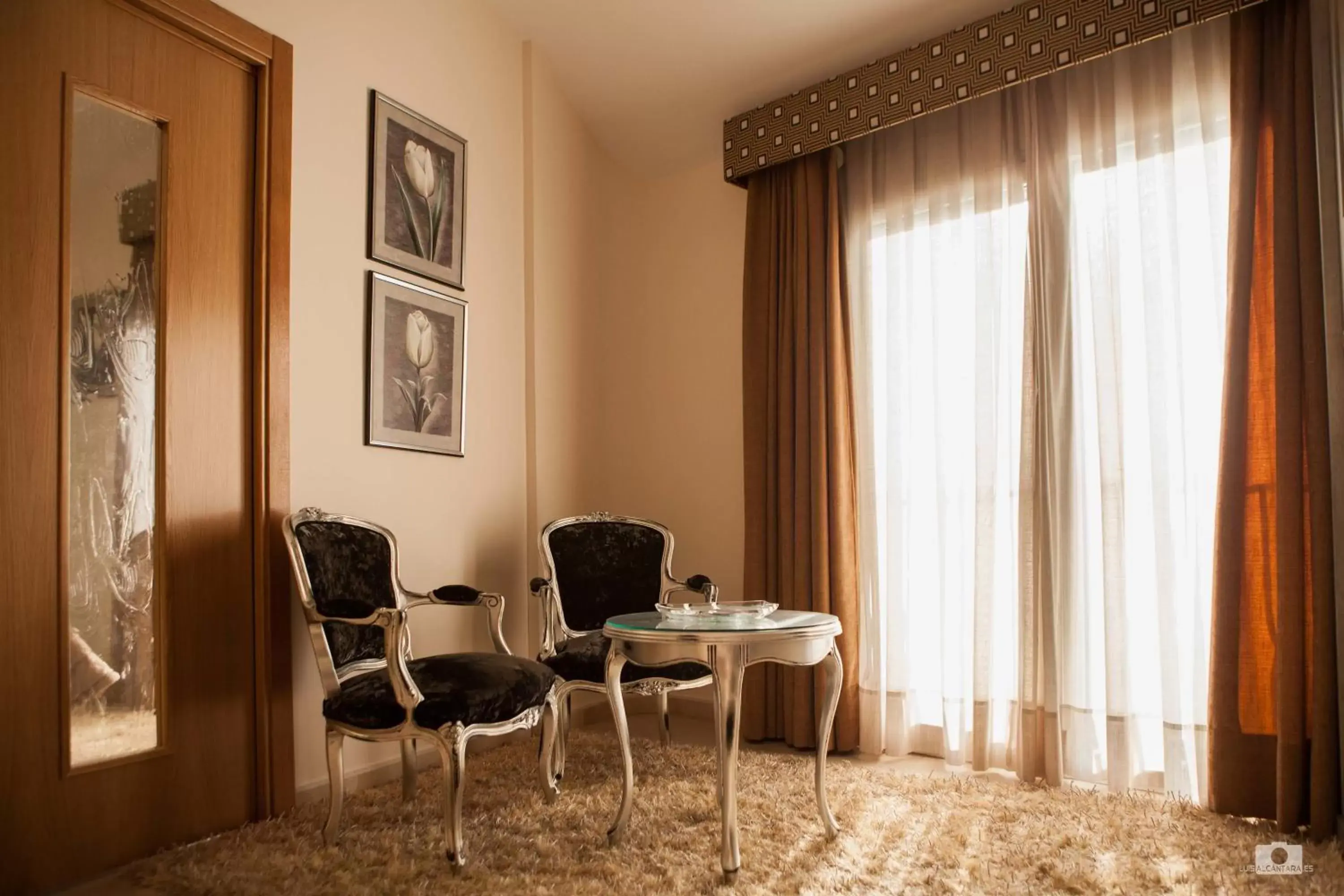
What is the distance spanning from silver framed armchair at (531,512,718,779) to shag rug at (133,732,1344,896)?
448 mm

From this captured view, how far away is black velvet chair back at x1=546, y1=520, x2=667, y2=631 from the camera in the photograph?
141 inches

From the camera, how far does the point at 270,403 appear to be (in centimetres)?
291

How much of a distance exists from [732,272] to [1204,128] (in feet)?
6.54

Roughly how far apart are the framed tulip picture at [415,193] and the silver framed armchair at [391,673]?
109 centimetres

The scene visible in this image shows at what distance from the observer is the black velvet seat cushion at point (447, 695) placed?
8.12ft

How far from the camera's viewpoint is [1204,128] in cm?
298

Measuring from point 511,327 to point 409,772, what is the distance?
1.91 metres

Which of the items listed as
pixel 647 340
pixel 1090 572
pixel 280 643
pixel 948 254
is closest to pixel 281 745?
pixel 280 643

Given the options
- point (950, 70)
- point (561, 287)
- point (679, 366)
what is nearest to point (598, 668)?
point (679, 366)

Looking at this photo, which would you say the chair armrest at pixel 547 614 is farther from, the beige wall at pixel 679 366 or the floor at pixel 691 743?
the beige wall at pixel 679 366

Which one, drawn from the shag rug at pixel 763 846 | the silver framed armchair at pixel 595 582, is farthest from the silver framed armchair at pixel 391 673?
the silver framed armchair at pixel 595 582

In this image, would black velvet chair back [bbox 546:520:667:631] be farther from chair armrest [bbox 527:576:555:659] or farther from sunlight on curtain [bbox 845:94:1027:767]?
sunlight on curtain [bbox 845:94:1027:767]

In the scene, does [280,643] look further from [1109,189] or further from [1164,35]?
[1164,35]

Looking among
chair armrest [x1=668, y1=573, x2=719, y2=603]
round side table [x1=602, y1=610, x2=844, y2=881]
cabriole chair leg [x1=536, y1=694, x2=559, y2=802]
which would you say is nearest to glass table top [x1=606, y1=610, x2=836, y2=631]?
round side table [x1=602, y1=610, x2=844, y2=881]
